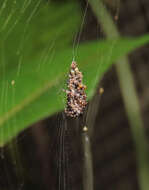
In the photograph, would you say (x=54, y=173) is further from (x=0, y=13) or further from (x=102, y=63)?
(x=0, y=13)

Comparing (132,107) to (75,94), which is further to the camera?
(132,107)

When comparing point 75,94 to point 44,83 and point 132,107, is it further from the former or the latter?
point 132,107

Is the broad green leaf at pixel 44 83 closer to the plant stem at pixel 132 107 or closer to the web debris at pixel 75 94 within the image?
the web debris at pixel 75 94

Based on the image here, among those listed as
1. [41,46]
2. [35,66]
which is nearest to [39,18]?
[41,46]

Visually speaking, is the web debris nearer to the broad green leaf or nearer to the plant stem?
the broad green leaf

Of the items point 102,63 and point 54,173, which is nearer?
→ point 102,63

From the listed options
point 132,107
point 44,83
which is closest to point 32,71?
point 44,83

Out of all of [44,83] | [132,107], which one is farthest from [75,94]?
[132,107]

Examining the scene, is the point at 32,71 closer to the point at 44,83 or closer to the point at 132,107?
the point at 44,83

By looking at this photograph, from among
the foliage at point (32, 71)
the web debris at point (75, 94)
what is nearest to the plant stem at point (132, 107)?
the foliage at point (32, 71)
